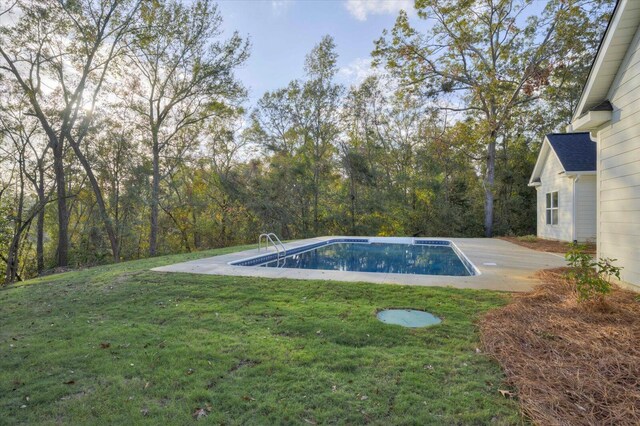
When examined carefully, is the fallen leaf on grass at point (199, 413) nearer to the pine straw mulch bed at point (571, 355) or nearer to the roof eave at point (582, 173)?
the pine straw mulch bed at point (571, 355)

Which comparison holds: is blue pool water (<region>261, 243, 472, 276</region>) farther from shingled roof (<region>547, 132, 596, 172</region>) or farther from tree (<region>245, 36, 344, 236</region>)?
tree (<region>245, 36, 344, 236</region>)

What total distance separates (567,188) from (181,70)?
15670 mm

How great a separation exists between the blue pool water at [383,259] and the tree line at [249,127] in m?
4.09

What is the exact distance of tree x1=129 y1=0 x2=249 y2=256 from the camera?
13.6 meters

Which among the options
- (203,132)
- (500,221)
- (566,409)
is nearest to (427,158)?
(500,221)

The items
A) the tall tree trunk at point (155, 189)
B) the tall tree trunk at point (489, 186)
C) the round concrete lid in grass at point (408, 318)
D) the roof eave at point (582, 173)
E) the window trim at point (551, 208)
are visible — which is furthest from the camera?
the tall tree trunk at point (489, 186)

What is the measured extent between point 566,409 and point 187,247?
59.8 ft

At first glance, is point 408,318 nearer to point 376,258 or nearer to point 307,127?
point 376,258

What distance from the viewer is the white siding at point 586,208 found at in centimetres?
A: 1020

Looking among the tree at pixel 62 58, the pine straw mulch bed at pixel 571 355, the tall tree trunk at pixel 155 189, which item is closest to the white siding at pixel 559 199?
the pine straw mulch bed at pixel 571 355

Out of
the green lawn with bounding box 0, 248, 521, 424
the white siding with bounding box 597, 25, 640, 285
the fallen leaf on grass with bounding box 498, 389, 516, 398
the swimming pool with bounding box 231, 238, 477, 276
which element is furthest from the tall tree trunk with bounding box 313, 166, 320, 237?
the fallen leaf on grass with bounding box 498, 389, 516, 398

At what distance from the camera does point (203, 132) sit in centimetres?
1817

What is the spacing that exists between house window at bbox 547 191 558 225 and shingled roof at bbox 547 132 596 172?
158 centimetres

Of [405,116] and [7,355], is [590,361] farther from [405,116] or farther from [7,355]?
[405,116]
